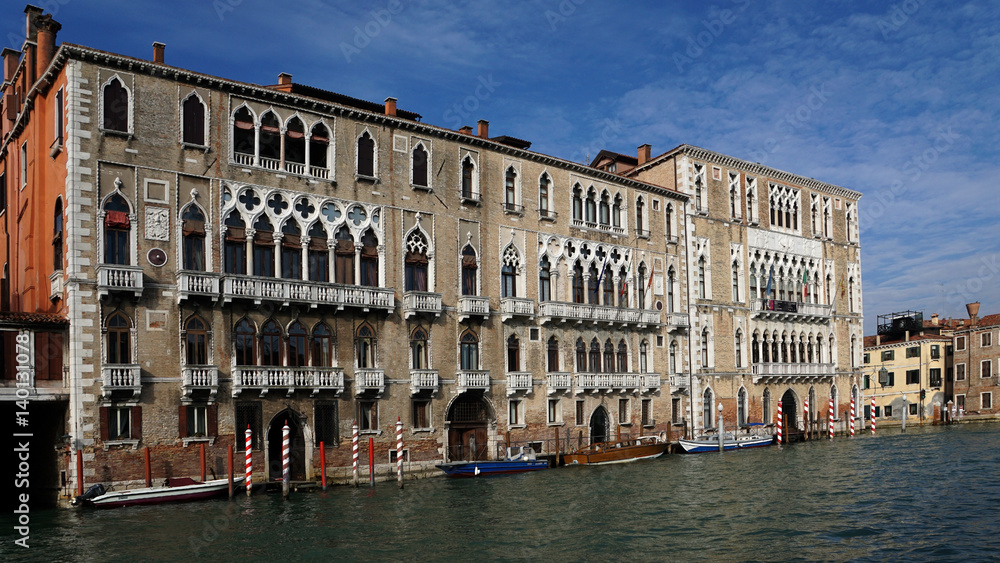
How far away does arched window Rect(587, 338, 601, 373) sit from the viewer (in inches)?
1411

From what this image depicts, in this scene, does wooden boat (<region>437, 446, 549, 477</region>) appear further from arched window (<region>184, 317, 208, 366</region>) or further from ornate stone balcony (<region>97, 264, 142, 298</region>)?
ornate stone balcony (<region>97, 264, 142, 298</region>)

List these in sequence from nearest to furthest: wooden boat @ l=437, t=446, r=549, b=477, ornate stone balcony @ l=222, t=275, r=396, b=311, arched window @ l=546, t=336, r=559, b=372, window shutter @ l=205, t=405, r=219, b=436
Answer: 1. window shutter @ l=205, t=405, r=219, b=436
2. ornate stone balcony @ l=222, t=275, r=396, b=311
3. wooden boat @ l=437, t=446, r=549, b=477
4. arched window @ l=546, t=336, r=559, b=372

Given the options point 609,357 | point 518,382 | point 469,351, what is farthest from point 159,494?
point 609,357

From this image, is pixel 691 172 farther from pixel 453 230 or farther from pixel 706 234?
pixel 453 230

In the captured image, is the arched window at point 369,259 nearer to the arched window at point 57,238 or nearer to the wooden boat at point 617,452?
the arched window at point 57,238

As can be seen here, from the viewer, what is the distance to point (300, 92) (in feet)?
96.1

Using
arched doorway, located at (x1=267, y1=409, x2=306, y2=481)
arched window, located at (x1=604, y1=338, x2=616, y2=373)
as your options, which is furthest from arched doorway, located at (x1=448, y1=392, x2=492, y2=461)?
arched window, located at (x1=604, y1=338, x2=616, y2=373)

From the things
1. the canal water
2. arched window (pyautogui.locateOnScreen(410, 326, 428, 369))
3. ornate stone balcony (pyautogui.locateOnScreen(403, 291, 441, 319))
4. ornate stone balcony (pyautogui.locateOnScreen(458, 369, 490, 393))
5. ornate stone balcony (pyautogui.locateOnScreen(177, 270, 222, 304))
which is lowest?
the canal water

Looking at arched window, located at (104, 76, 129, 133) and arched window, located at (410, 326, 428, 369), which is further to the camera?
arched window, located at (410, 326, 428, 369)

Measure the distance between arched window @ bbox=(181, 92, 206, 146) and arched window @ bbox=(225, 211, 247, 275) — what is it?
2.43 m

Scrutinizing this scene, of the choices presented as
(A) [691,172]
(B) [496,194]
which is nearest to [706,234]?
(A) [691,172]

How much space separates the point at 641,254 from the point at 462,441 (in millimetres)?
12607

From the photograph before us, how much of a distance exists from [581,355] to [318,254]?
12419 millimetres

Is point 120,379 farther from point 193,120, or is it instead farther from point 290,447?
point 193,120
